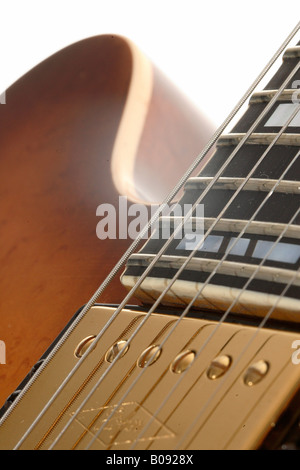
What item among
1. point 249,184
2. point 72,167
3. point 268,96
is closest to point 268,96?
point 268,96

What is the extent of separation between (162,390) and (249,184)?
0.17 m

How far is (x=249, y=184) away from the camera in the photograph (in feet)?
1.84

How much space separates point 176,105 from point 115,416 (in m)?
0.53

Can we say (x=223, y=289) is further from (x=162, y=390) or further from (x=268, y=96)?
(x=268, y=96)

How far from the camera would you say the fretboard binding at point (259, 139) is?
58cm

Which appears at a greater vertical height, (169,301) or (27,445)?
(169,301)

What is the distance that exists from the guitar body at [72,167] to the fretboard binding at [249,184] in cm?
13

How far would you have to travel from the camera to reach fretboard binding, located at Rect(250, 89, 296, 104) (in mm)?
628

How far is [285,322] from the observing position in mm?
466

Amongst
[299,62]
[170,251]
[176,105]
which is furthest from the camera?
[176,105]

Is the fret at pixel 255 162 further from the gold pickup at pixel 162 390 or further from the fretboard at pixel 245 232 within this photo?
the gold pickup at pixel 162 390

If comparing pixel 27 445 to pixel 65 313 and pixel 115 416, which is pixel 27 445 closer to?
pixel 115 416

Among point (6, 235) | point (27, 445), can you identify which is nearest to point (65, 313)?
point (6, 235)

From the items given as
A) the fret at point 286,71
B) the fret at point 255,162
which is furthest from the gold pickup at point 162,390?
the fret at point 286,71
